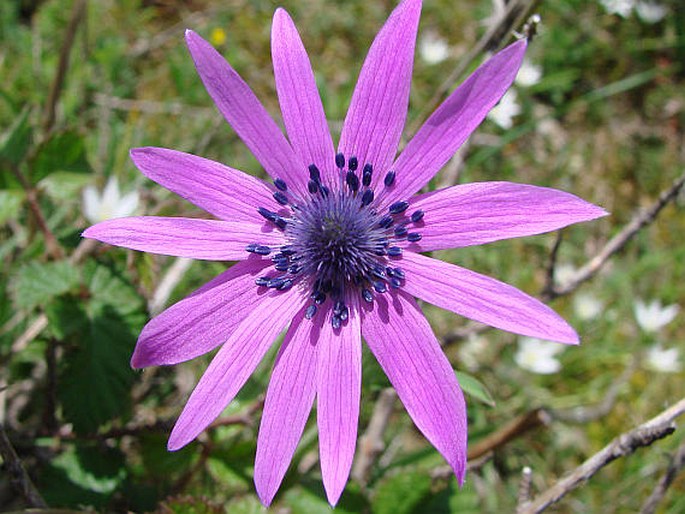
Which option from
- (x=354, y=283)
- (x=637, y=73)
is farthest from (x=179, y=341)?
(x=637, y=73)

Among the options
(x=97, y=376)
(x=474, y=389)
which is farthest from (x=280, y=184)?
(x=97, y=376)

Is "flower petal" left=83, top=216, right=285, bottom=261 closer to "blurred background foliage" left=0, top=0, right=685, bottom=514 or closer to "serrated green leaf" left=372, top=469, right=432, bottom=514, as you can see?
"blurred background foliage" left=0, top=0, right=685, bottom=514

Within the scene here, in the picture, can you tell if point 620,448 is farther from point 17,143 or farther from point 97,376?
point 17,143

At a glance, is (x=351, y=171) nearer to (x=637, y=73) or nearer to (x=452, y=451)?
(x=452, y=451)

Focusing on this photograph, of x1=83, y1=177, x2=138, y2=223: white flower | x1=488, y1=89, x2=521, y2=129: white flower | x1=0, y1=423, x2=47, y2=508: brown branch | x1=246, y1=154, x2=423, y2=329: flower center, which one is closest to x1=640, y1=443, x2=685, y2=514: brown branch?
x1=246, y1=154, x2=423, y2=329: flower center

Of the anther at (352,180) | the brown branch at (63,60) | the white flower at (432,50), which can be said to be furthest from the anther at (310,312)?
the white flower at (432,50)

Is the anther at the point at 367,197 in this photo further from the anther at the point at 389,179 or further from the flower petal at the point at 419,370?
the flower petal at the point at 419,370
